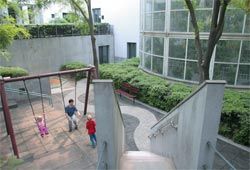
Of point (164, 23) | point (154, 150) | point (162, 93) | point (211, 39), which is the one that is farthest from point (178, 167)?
point (164, 23)

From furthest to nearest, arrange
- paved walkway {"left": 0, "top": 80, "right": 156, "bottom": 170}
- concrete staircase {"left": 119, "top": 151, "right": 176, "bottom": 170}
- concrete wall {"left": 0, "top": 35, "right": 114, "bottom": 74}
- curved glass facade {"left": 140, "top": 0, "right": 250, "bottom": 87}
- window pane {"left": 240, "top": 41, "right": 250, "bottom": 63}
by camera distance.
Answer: concrete wall {"left": 0, "top": 35, "right": 114, "bottom": 74}
curved glass facade {"left": 140, "top": 0, "right": 250, "bottom": 87}
window pane {"left": 240, "top": 41, "right": 250, "bottom": 63}
paved walkway {"left": 0, "top": 80, "right": 156, "bottom": 170}
concrete staircase {"left": 119, "top": 151, "right": 176, "bottom": 170}

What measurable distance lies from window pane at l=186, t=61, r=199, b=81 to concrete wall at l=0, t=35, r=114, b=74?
1113cm

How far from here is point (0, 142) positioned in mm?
7590

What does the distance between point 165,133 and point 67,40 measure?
570 inches

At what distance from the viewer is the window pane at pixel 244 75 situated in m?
10.4

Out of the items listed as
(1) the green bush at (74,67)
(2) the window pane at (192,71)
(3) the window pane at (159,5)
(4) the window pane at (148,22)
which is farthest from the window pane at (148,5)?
(1) the green bush at (74,67)

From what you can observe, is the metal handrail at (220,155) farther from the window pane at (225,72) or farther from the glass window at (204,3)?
the glass window at (204,3)

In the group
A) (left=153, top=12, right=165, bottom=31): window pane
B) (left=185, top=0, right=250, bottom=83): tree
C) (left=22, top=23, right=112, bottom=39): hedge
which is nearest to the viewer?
(left=185, top=0, right=250, bottom=83): tree

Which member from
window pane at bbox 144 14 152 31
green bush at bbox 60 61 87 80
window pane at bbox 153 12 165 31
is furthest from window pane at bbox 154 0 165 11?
green bush at bbox 60 61 87 80

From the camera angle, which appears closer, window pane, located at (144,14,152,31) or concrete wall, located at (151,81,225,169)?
concrete wall, located at (151,81,225,169)

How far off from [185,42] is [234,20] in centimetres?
247

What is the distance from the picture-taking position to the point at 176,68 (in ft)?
40.3

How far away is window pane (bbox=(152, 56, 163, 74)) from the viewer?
13154 millimetres

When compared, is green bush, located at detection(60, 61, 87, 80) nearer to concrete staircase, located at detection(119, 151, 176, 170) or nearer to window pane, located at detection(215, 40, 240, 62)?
window pane, located at detection(215, 40, 240, 62)
